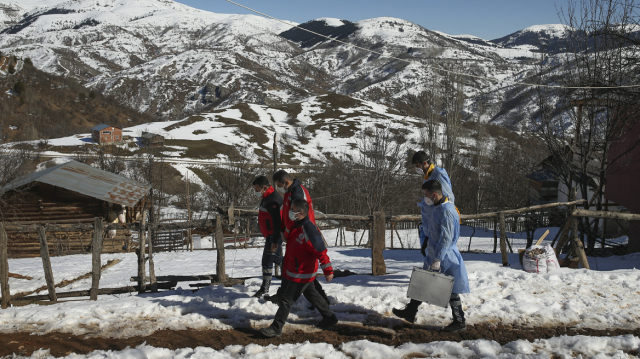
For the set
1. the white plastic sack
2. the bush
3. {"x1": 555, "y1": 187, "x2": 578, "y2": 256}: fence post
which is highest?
the bush

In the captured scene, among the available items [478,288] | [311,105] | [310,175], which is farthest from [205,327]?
[311,105]

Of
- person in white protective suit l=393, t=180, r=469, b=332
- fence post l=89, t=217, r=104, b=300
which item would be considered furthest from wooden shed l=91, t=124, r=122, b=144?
person in white protective suit l=393, t=180, r=469, b=332

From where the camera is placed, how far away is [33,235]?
21.7 m

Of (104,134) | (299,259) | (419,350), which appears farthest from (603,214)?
(104,134)

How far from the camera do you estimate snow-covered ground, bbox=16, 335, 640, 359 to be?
178 inches

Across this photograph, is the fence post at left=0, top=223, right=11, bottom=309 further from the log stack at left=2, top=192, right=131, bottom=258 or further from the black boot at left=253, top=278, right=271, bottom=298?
the log stack at left=2, top=192, right=131, bottom=258

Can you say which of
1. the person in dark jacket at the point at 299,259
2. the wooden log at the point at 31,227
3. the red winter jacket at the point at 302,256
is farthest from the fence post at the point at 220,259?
the wooden log at the point at 31,227

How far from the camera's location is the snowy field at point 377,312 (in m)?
4.63

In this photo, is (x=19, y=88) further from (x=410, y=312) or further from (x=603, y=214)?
(x=603, y=214)

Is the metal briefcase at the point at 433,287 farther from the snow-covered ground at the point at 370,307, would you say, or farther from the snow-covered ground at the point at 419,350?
the snow-covered ground at the point at 370,307

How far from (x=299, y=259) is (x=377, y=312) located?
1.61 m

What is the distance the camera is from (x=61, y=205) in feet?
74.9

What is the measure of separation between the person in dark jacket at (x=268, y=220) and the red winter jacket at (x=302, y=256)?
1.01 meters

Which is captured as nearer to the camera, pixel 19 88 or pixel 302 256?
pixel 302 256
